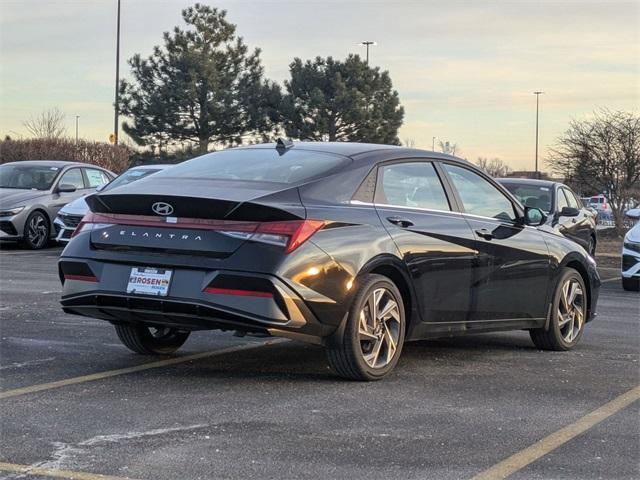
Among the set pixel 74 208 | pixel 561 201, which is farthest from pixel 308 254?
pixel 74 208

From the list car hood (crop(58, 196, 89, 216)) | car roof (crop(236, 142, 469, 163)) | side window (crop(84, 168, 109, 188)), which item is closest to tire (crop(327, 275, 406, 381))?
car roof (crop(236, 142, 469, 163))

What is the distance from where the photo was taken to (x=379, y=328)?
6.40 metres

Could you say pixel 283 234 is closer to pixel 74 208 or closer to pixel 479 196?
pixel 479 196

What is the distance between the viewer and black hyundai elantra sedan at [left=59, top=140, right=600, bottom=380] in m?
5.88

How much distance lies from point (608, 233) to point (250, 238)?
22.2 meters

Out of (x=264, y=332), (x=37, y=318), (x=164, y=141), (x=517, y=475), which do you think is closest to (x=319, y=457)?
(x=517, y=475)

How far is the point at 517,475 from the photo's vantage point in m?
4.43

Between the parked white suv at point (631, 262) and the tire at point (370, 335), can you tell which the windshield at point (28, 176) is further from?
the tire at point (370, 335)

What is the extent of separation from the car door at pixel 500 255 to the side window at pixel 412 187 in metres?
0.20

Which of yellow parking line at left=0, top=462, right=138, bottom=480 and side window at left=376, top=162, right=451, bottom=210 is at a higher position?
side window at left=376, top=162, right=451, bottom=210

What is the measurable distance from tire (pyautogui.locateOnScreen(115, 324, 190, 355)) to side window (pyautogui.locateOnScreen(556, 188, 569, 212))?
352 inches

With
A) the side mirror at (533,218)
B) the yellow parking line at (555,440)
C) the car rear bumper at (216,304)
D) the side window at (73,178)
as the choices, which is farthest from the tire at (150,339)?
the side window at (73,178)

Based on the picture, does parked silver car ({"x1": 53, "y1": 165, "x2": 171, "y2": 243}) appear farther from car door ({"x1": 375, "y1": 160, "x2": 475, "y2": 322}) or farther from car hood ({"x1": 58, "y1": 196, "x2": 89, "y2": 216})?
car door ({"x1": 375, "y1": 160, "x2": 475, "y2": 322})

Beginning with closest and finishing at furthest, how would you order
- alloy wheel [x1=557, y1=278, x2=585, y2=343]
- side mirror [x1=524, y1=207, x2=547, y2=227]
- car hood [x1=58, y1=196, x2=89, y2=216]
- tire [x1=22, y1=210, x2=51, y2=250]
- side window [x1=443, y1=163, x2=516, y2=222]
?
1. side window [x1=443, y1=163, x2=516, y2=222]
2. side mirror [x1=524, y1=207, x2=547, y2=227]
3. alloy wheel [x1=557, y1=278, x2=585, y2=343]
4. car hood [x1=58, y1=196, x2=89, y2=216]
5. tire [x1=22, y1=210, x2=51, y2=250]
